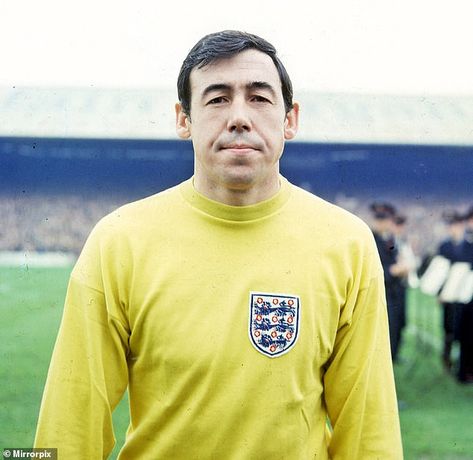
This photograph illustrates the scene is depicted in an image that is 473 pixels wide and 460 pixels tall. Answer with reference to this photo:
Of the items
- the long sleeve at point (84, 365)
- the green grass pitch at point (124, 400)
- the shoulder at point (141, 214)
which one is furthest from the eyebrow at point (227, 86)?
the green grass pitch at point (124, 400)

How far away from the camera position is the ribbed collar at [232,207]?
1444 millimetres

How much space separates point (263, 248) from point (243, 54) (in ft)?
1.20

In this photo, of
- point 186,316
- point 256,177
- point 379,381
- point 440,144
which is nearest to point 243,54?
point 256,177

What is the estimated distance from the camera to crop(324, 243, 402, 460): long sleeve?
1.46 m

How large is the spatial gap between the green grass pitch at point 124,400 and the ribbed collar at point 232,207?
4.53 feet

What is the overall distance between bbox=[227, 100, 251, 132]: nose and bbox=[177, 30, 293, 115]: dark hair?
0.33ft

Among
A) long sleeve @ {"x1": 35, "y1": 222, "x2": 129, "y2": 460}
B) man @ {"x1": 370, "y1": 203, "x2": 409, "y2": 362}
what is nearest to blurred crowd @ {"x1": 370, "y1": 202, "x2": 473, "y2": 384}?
man @ {"x1": 370, "y1": 203, "x2": 409, "y2": 362}

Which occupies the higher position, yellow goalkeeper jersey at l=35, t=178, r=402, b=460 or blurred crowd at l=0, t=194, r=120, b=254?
blurred crowd at l=0, t=194, r=120, b=254

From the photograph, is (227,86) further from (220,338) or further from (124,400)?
(124,400)

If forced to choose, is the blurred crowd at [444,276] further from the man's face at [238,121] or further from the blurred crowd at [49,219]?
the man's face at [238,121]

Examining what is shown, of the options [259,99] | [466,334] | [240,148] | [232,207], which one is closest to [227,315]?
[232,207]

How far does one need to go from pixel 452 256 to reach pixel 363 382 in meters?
2.48

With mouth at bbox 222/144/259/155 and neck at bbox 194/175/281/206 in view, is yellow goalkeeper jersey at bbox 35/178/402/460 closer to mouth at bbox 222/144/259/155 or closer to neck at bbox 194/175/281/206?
neck at bbox 194/175/281/206

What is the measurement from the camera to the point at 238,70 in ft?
4.61
